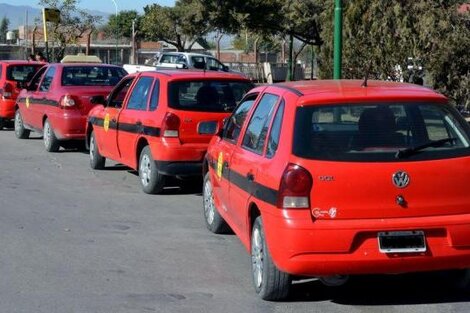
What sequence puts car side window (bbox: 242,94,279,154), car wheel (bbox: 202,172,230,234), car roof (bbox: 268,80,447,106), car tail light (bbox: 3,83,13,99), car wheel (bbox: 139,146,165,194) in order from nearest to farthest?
1. car roof (bbox: 268,80,447,106)
2. car side window (bbox: 242,94,279,154)
3. car wheel (bbox: 202,172,230,234)
4. car wheel (bbox: 139,146,165,194)
5. car tail light (bbox: 3,83,13,99)

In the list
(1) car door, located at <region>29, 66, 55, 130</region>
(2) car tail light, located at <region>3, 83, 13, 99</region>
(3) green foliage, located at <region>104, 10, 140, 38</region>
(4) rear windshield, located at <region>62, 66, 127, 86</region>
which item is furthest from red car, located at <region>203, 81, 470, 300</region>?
(3) green foliage, located at <region>104, 10, 140, 38</region>

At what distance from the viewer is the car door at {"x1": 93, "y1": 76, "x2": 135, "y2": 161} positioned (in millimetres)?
12172

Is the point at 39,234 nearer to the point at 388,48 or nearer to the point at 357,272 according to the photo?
the point at 357,272

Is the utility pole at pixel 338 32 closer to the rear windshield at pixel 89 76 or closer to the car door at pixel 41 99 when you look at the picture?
the rear windshield at pixel 89 76

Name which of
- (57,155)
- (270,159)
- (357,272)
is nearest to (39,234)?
(270,159)

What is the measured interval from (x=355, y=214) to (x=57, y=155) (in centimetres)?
1083

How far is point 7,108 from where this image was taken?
65.2 ft

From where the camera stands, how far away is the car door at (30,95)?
1681 centimetres

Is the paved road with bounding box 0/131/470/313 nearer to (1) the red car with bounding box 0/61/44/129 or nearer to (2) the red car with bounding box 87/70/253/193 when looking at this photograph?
(2) the red car with bounding box 87/70/253/193

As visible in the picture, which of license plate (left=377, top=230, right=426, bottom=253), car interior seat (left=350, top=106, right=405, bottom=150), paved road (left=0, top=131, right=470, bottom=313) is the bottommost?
paved road (left=0, top=131, right=470, bottom=313)

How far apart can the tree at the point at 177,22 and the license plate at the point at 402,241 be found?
3522 centimetres

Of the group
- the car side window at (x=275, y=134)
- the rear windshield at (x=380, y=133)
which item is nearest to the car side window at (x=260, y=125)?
the car side window at (x=275, y=134)

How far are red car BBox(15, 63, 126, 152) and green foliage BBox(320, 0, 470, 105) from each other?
546 centimetres

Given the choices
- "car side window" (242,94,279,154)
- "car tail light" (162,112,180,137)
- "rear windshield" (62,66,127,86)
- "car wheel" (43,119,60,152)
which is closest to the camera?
"car side window" (242,94,279,154)
